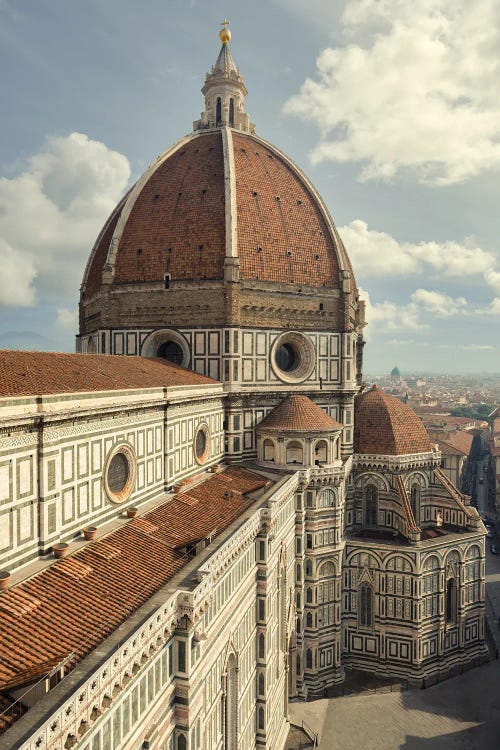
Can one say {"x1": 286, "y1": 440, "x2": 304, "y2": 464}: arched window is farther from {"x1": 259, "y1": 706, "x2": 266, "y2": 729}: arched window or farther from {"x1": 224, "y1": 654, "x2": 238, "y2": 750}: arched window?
{"x1": 224, "y1": 654, "x2": 238, "y2": 750}: arched window

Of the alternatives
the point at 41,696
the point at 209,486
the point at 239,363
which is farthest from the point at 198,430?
the point at 41,696

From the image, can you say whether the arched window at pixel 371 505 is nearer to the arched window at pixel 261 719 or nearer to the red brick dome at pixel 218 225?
the red brick dome at pixel 218 225

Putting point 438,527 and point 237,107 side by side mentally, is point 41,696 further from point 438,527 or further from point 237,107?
point 237,107

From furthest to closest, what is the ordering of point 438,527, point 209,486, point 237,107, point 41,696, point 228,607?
1. point 237,107
2. point 438,527
3. point 209,486
4. point 228,607
5. point 41,696

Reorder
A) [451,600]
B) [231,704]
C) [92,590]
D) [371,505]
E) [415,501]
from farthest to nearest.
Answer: [415,501], [371,505], [451,600], [231,704], [92,590]

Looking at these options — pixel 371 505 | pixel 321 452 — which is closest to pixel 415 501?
pixel 371 505

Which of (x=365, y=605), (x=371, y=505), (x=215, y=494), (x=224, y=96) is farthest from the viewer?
(x=224, y=96)

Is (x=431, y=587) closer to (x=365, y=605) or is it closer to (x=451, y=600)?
(x=451, y=600)
